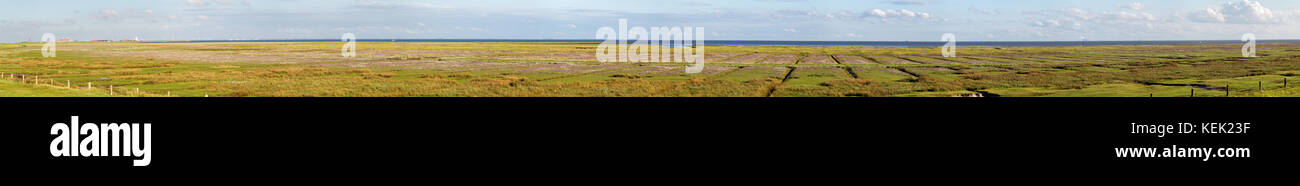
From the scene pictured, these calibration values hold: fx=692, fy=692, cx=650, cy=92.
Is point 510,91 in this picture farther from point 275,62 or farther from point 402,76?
point 275,62

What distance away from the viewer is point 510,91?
217ft

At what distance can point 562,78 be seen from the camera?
79812mm
